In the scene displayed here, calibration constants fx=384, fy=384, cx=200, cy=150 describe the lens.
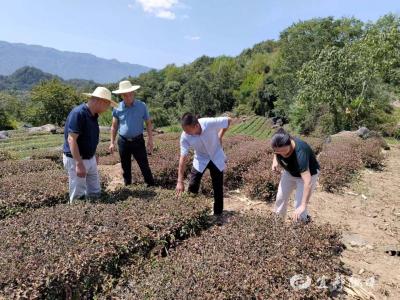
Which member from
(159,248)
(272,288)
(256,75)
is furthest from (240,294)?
(256,75)

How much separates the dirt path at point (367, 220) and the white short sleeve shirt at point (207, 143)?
1.22 metres

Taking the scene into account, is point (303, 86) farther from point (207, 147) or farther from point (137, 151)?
point (207, 147)

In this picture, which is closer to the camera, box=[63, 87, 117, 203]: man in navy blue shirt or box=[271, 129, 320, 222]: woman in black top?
box=[271, 129, 320, 222]: woman in black top

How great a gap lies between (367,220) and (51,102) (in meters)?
45.0

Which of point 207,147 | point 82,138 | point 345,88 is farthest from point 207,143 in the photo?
point 345,88

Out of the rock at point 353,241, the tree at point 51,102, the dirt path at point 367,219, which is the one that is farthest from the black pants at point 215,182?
the tree at point 51,102

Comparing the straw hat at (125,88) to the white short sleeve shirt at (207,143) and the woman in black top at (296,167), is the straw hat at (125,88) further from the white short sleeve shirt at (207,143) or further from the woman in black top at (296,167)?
the woman in black top at (296,167)

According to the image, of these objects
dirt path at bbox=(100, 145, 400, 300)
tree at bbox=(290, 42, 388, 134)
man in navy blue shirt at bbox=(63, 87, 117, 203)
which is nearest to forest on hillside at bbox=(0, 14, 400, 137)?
tree at bbox=(290, 42, 388, 134)

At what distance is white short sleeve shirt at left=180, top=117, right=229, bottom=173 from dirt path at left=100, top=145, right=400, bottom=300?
104cm

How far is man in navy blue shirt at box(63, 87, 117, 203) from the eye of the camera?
4.86 m

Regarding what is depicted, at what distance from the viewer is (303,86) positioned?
23484mm

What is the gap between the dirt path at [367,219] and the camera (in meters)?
4.46

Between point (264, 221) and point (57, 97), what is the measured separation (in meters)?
45.8

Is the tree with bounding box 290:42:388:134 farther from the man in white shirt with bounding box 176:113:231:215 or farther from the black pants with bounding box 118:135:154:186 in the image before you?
the man in white shirt with bounding box 176:113:231:215
